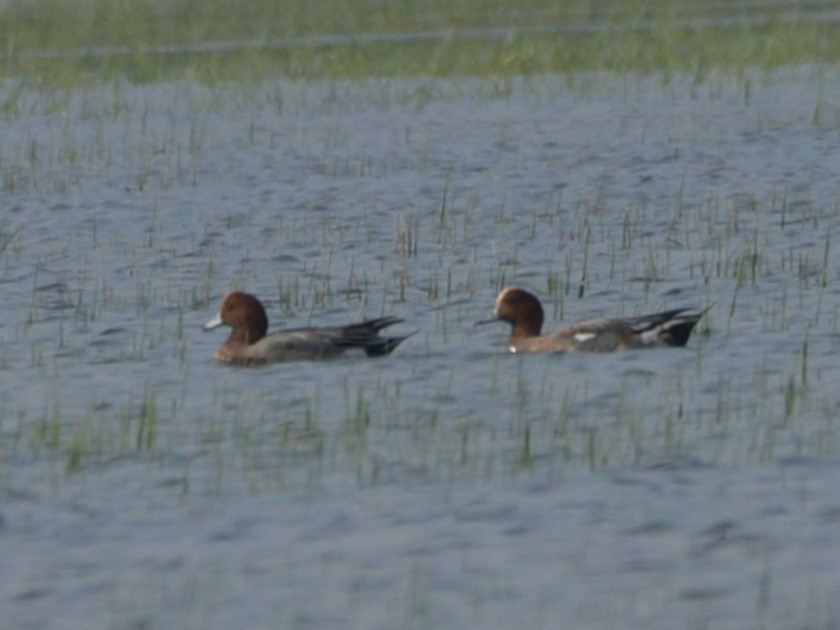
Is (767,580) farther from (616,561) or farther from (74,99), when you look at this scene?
(74,99)

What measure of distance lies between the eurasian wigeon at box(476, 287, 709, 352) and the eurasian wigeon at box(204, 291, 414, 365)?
2.29 feet

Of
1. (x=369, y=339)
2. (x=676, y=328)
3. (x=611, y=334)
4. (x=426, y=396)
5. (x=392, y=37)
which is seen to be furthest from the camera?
(x=392, y=37)

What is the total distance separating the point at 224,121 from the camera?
1040 inches

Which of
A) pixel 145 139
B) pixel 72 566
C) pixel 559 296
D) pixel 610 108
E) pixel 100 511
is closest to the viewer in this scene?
Result: pixel 72 566

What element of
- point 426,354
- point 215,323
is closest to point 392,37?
point 215,323

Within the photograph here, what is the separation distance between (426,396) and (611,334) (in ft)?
5.10

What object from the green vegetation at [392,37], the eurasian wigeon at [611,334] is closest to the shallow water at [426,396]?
the eurasian wigeon at [611,334]

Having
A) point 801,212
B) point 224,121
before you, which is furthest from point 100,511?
point 224,121

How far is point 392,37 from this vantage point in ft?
120

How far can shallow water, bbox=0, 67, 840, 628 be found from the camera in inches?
312

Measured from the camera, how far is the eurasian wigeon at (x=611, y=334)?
12297 millimetres

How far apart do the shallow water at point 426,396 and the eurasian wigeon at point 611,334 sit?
136 mm

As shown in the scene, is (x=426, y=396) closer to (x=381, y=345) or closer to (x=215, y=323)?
(x=381, y=345)

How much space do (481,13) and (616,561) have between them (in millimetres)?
33816
